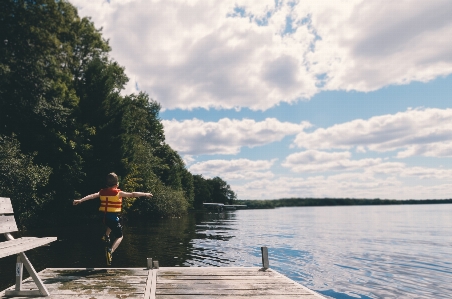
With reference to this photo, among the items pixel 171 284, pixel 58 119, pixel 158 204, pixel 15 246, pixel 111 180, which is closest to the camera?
pixel 15 246

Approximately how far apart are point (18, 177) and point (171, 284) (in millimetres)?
21939

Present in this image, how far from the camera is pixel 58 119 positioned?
2823cm

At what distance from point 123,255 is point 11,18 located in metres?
18.7

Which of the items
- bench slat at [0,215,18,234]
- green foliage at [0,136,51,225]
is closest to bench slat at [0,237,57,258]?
bench slat at [0,215,18,234]

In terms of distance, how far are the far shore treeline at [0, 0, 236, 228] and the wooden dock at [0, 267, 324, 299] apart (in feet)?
63.3

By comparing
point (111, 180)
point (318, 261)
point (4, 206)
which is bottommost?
point (318, 261)

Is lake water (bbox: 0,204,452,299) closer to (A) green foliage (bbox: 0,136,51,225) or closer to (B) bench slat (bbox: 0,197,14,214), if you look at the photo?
(B) bench slat (bbox: 0,197,14,214)

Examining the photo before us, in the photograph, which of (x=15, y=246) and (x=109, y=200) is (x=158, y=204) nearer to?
(x=109, y=200)

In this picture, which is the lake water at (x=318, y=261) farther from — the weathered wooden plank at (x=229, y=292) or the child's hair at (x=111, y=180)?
the weathered wooden plank at (x=229, y=292)

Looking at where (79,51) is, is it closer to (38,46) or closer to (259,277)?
(38,46)

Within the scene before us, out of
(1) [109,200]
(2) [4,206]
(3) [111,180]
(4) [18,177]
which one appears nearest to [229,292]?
(1) [109,200]

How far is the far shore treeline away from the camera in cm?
2342

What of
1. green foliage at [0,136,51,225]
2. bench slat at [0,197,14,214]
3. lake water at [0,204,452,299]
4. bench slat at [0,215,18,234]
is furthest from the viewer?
green foliage at [0,136,51,225]

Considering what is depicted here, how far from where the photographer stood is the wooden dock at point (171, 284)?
6114 millimetres
